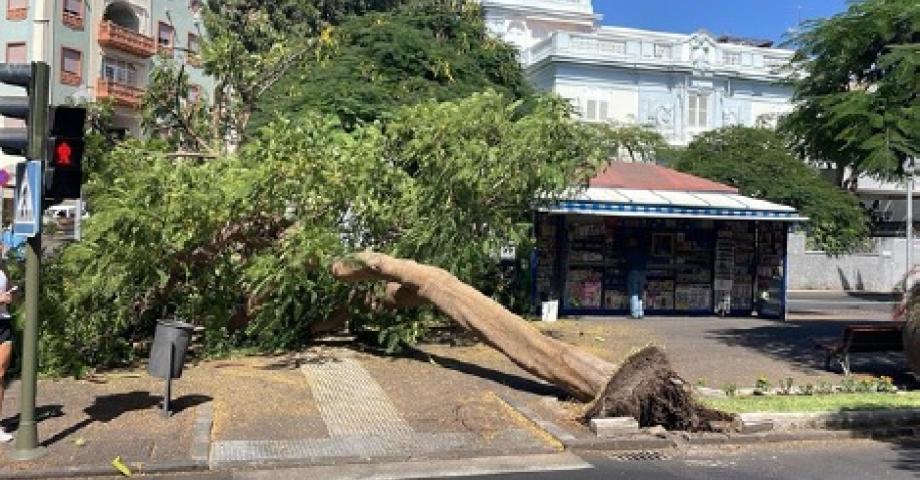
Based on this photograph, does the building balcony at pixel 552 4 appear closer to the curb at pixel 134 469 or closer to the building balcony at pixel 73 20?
the building balcony at pixel 73 20

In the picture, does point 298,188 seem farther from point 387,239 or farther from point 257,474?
point 257,474

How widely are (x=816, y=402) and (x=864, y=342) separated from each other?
3367 mm

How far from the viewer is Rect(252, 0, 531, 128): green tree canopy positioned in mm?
18641

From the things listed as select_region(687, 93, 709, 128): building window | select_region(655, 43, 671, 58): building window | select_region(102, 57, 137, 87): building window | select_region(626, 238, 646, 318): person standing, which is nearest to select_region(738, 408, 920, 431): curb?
select_region(626, 238, 646, 318): person standing

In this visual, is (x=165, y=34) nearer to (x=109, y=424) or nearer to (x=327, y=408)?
(x=327, y=408)

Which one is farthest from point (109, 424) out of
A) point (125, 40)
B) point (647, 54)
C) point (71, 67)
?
point (125, 40)

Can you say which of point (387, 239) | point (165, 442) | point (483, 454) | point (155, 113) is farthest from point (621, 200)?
point (165, 442)

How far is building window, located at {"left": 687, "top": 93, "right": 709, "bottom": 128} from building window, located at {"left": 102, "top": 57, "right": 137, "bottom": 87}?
105ft

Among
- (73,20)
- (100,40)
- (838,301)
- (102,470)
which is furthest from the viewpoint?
(100,40)

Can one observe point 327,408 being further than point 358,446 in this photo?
Yes

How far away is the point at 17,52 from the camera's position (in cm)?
4525

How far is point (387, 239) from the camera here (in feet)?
42.9

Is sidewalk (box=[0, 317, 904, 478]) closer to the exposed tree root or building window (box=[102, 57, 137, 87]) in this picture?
the exposed tree root

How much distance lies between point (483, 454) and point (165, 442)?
113 inches
